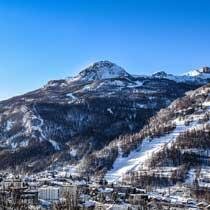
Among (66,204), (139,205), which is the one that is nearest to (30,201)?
(66,204)

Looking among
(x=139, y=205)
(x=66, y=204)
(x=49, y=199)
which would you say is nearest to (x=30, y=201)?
(x=49, y=199)

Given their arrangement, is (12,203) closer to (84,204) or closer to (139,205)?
(84,204)

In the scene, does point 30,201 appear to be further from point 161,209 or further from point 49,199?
point 161,209

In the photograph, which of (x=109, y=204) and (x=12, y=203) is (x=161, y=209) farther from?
(x=12, y=203)

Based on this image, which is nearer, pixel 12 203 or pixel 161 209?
pixel 12 203

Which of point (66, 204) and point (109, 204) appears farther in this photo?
point (109, 204)

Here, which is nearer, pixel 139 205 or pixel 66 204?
pixel 66 204

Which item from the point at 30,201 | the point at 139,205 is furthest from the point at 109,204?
the point at 30,201
